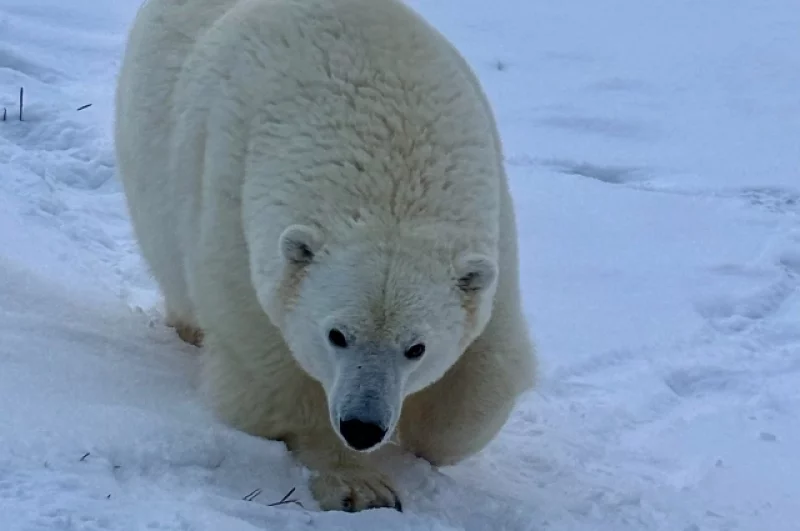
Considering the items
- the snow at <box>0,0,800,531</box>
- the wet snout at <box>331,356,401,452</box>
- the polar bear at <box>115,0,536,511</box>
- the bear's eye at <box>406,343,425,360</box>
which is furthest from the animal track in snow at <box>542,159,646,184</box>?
the wet snout at <box>331,356,401,452</box>

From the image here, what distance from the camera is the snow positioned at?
316 centimetres

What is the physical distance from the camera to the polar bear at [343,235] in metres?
3.17

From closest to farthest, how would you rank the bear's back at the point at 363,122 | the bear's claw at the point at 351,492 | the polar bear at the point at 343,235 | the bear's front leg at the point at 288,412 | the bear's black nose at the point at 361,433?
the bear's black nose at the point at 361,433
the polar bear at the point at 343,235
the bear's back at the point at 363,122
the bear's claw at the point at 351,492
the bear's front leg at the point at 288,412

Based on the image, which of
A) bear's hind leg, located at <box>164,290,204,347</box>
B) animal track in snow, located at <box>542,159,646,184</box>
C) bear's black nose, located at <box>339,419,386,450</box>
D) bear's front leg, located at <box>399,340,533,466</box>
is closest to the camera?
bear's black nose, located at <box>339,419,386,450</box>

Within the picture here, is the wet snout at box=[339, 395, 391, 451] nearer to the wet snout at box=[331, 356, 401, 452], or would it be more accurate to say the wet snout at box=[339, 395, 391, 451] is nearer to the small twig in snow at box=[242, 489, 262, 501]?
the wet snout at box=[331, 356, 401, 452]

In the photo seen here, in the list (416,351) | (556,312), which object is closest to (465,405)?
(416,351)

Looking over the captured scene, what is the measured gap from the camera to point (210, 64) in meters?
4.12

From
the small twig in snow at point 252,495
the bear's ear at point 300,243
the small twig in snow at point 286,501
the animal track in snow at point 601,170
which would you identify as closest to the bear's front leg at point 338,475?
the small twig in snow at point 286,501

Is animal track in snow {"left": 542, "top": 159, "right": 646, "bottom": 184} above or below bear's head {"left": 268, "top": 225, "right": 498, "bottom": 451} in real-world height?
below

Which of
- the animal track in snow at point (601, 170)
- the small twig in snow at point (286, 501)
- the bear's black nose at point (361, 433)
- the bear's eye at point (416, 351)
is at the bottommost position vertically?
the animal track in snow at point (601, 170)

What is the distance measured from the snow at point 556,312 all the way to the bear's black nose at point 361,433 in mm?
208

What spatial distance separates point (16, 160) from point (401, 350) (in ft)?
12.2

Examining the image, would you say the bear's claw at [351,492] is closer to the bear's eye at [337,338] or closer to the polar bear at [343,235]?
the polar bear at [343,235]

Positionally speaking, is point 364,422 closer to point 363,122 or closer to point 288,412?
point 288,412
